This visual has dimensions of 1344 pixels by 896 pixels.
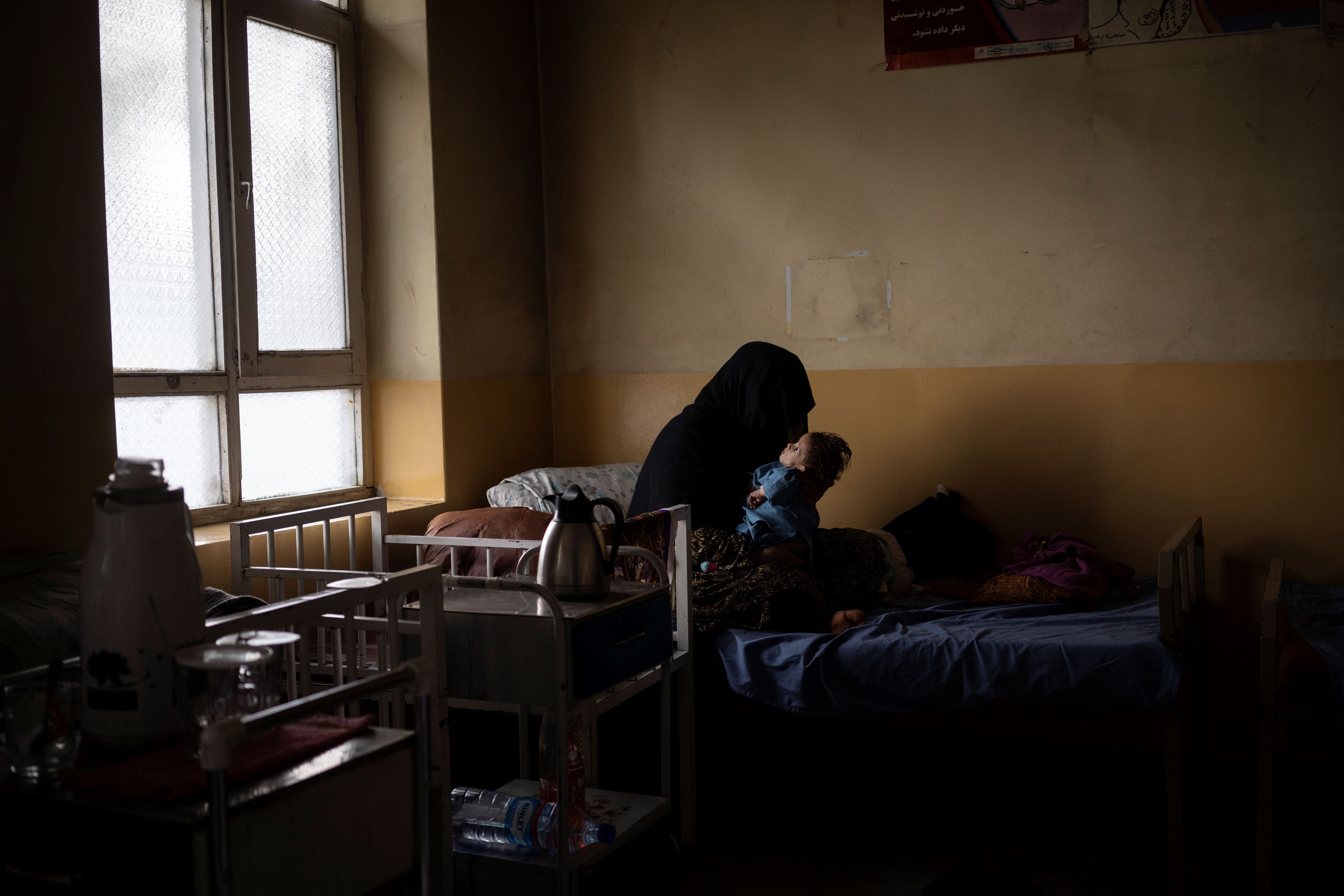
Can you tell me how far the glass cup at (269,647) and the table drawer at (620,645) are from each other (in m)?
0.77

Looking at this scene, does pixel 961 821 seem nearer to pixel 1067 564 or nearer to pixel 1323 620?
pixel 1067 564

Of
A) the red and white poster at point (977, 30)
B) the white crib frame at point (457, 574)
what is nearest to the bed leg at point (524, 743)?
the white crib frame at point (457, 574)

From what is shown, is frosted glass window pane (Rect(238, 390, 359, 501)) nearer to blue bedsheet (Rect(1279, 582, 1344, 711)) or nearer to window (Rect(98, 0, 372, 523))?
window (Rect(98, 0, 372, 523))

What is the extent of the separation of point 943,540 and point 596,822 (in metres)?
1.82

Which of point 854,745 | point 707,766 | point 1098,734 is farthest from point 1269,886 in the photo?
point 707,766

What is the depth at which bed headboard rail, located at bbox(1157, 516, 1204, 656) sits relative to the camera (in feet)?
8.37

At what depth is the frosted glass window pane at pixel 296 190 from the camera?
3547mm

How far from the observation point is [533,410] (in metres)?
4.52

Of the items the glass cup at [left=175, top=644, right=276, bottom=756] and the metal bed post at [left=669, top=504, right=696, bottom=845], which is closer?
the glass cup at [left=175, top=644, right=276, bottom=756]

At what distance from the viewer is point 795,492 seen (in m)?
3.29

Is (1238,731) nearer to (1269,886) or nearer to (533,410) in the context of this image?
(1269,886)

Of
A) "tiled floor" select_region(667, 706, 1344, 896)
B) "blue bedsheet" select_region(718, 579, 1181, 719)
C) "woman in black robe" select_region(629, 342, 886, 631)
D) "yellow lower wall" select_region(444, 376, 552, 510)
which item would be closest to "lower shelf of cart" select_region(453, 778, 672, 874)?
"tiled floor" select_region(667, 706, 1344, 896)

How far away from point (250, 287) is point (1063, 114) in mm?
2820

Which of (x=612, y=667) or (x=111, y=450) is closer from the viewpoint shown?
(x=612, y=667)
